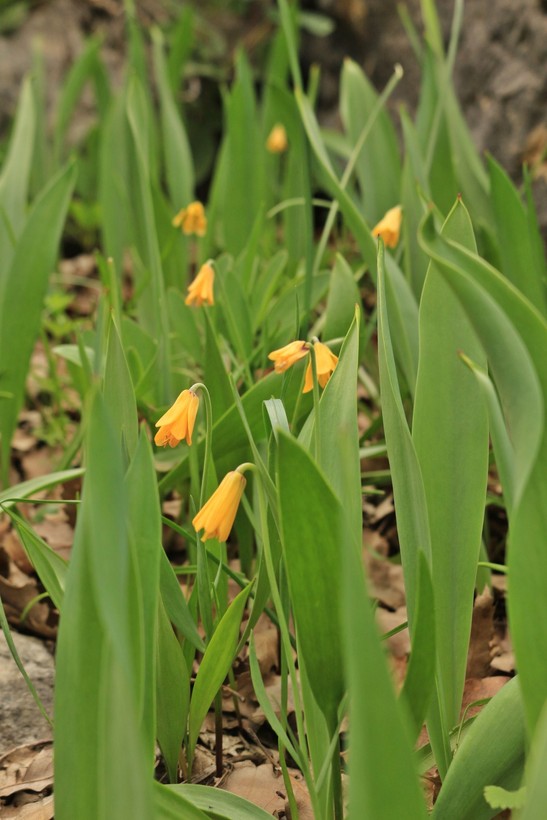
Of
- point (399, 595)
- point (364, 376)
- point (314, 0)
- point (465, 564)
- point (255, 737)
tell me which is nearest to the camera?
point (465, 564)

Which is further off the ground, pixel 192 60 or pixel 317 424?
pixel 192 60

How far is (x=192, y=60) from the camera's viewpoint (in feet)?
11.4

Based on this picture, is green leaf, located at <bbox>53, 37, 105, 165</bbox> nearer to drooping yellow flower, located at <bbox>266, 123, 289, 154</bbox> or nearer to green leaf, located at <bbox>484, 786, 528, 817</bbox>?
drooping yellow flower, located at <bbox>266, 123, 289, 154</bbox>

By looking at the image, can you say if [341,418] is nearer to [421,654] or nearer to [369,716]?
[421,654]

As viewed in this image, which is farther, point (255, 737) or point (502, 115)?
point (502, 115)

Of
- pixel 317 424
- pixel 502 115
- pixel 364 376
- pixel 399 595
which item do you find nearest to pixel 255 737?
pixel 399 595

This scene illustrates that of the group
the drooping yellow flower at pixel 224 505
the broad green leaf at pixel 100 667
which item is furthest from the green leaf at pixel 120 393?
the broad green leaf at pixel 100 667

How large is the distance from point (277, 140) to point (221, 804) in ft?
6.64

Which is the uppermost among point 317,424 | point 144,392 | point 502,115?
point 502,115

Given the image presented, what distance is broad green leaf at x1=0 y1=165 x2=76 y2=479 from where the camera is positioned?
1755mm

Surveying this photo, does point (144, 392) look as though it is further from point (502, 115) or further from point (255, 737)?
point (502, 115)

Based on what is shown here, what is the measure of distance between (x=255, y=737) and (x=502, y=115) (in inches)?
73.4

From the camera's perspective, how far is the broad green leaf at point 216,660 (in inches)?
38.6

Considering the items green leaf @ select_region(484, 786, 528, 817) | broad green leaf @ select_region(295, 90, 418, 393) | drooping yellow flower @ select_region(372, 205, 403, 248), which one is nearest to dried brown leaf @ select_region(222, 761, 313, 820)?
green leaf @ select_region(484, 786, 528, 817)
